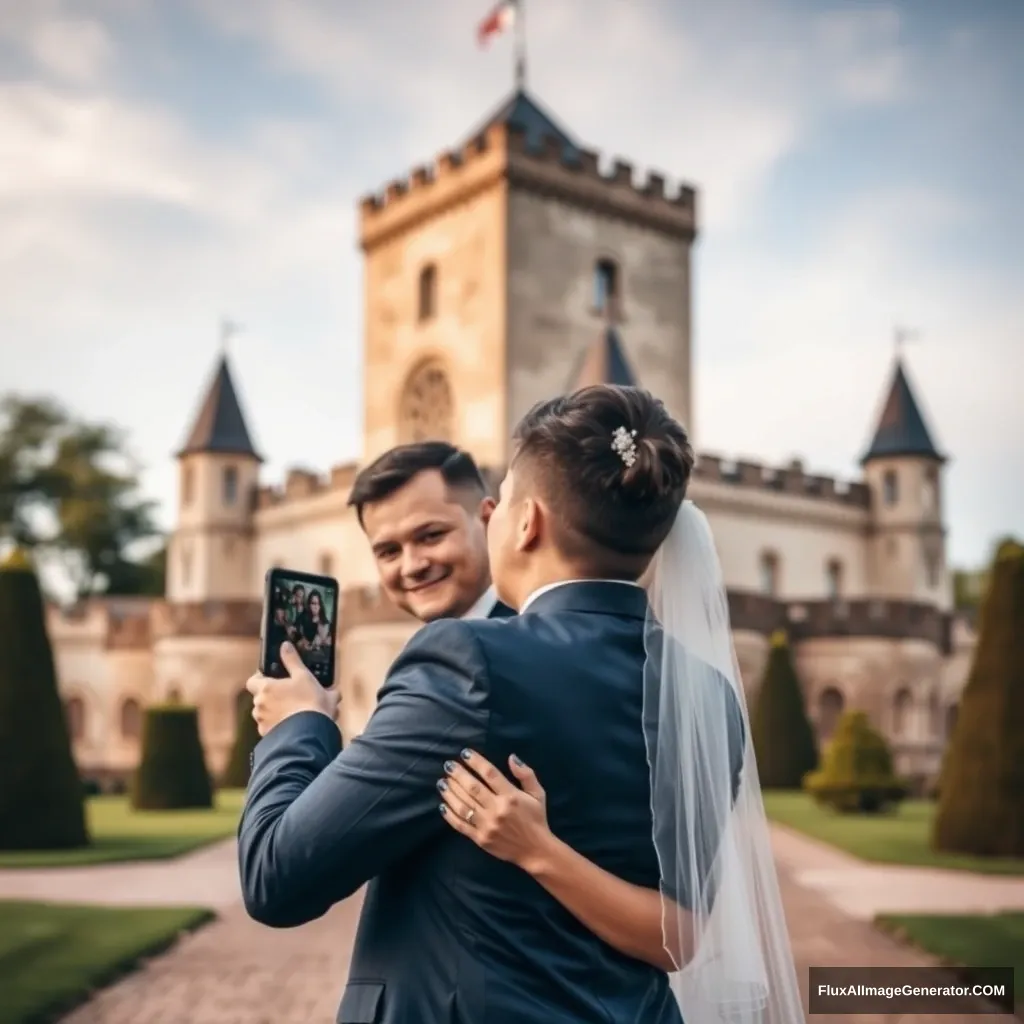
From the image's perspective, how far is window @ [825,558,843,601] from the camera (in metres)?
42.8

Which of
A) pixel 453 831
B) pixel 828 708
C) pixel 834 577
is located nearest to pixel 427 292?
pixel 828 708

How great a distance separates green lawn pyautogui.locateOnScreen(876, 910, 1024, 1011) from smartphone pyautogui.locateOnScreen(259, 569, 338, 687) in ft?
21.1

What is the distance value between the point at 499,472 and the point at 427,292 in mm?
8265

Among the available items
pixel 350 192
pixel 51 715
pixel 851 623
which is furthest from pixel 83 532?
pixel 51 715

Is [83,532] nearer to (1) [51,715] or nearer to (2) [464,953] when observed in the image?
(1) [51,715]

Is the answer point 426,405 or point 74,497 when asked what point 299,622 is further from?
point 74,497

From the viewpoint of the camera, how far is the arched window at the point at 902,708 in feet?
116

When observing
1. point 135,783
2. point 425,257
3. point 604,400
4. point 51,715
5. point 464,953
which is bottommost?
point 135,783

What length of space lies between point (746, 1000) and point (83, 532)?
5813 cm

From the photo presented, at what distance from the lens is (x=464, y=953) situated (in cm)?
214

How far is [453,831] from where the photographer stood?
2.22 m

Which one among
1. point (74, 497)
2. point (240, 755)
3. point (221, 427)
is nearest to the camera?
point (240, 755)

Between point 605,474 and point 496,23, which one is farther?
point 496,23

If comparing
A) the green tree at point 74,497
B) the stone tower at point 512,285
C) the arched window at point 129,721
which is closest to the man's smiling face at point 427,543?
the stone tower at point 512,285
